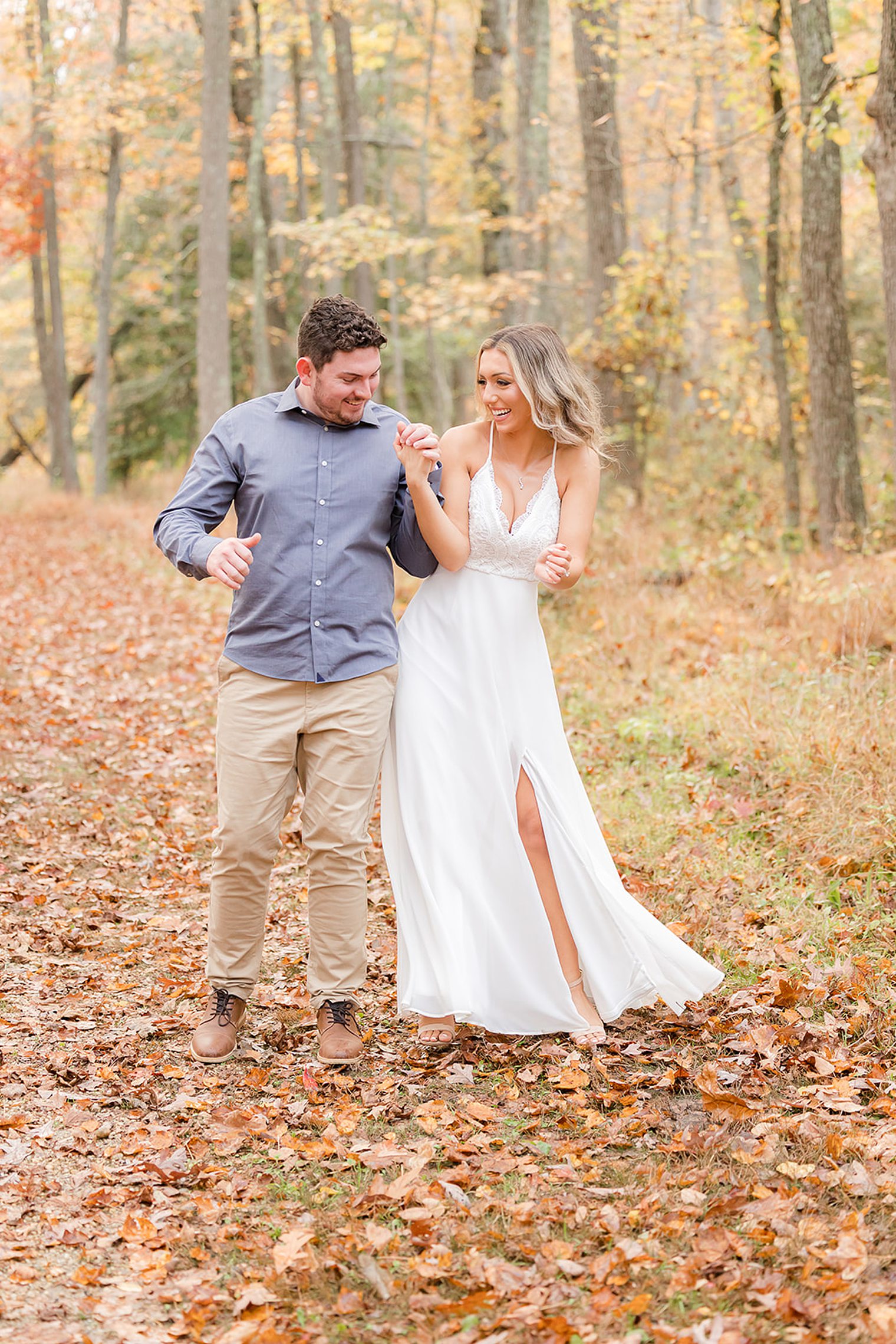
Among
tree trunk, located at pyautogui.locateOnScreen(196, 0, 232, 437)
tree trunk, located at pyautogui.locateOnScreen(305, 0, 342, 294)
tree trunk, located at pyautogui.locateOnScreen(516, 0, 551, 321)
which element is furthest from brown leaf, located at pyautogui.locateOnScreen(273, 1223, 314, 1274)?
tree trunk, located at pyautogui.locateOnScreen(305, 0, 342, 294)

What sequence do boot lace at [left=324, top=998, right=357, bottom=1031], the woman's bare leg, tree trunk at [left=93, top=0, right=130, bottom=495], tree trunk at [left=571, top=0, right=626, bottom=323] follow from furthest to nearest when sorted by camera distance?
tree trunk at [left=93, top=0, right=130, bottom=495] → tree trunk at [left=571, top=0, right=626, bottom=323] → the woman's bare leg → boot lace at [left=324, top=998, right=357, bottom=1031]

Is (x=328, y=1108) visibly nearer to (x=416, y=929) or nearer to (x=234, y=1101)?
(x=234, y=1101)

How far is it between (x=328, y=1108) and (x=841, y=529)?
7.86 metres

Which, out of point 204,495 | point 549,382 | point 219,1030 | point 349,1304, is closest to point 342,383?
point 204,495

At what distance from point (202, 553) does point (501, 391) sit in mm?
1244

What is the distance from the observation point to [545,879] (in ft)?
15.3

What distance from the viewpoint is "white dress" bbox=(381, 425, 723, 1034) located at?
15.0 feet

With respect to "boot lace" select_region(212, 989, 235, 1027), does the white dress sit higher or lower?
higher

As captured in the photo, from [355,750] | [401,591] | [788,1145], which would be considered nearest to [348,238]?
[401,591]

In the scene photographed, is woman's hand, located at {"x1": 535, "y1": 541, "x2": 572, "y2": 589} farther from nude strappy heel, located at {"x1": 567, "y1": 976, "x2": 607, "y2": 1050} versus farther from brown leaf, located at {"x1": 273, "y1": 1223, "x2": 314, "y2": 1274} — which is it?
brown leaf, located at {"x1": 273, "y1": 1223, "x2": 314, "y2": 1274}

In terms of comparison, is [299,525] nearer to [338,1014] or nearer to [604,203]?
[338,1014]

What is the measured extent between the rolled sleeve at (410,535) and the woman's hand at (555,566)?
416 millimetres

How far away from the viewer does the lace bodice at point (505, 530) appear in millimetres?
4574

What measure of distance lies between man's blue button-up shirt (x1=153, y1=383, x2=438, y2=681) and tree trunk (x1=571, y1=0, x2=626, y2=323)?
33.3ft
